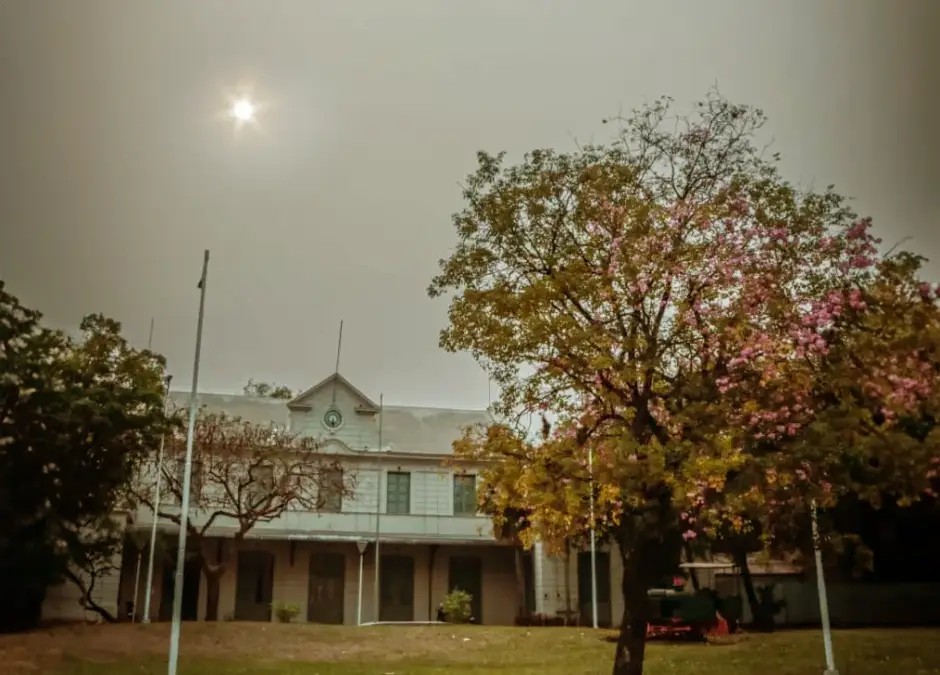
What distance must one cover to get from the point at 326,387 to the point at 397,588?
537 cm

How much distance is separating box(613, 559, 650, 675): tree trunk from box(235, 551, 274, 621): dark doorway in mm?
13444

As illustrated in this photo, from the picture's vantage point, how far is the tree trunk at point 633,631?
9.38 metres

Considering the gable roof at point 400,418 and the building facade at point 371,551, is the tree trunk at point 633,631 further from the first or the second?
the gable roof at point 400,418

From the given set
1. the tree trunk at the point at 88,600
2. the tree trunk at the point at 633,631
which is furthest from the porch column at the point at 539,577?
the tree trunk at the point at 633,631

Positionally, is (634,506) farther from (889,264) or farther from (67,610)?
(67,610)

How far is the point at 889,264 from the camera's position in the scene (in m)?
9.27

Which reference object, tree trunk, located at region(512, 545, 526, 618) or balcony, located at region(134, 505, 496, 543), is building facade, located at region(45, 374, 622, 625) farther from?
tree trunk, located at region(512, 545, 526, 618)

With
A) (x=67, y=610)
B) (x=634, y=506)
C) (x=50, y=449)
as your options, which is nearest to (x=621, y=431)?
(x=634, y=506)

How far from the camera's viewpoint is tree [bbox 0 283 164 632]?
40.0ft

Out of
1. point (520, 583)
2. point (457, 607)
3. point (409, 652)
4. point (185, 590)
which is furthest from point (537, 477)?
point (185, 590)

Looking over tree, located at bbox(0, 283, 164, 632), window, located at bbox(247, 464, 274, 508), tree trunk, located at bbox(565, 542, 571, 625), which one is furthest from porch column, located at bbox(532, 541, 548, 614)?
tree, located at bbox(0, 283, 164, 632)

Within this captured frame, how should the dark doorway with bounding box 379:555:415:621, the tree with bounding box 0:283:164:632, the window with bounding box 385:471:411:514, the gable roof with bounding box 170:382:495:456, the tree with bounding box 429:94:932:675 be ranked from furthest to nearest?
1. the window with bounding box 385:471:411:514
2. the gable roof with bounding box 170:382:495:456
3. the dark doorway with bounding box 379:555:415:621
4. the tree with bounding box 0:283:164:632
5. the tree with bounding box 429:94:932:675

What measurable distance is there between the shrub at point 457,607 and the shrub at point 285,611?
10.7 feet

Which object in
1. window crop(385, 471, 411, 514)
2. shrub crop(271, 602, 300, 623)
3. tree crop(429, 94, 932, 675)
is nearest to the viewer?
tree crop(429, 94, 932, 675)
